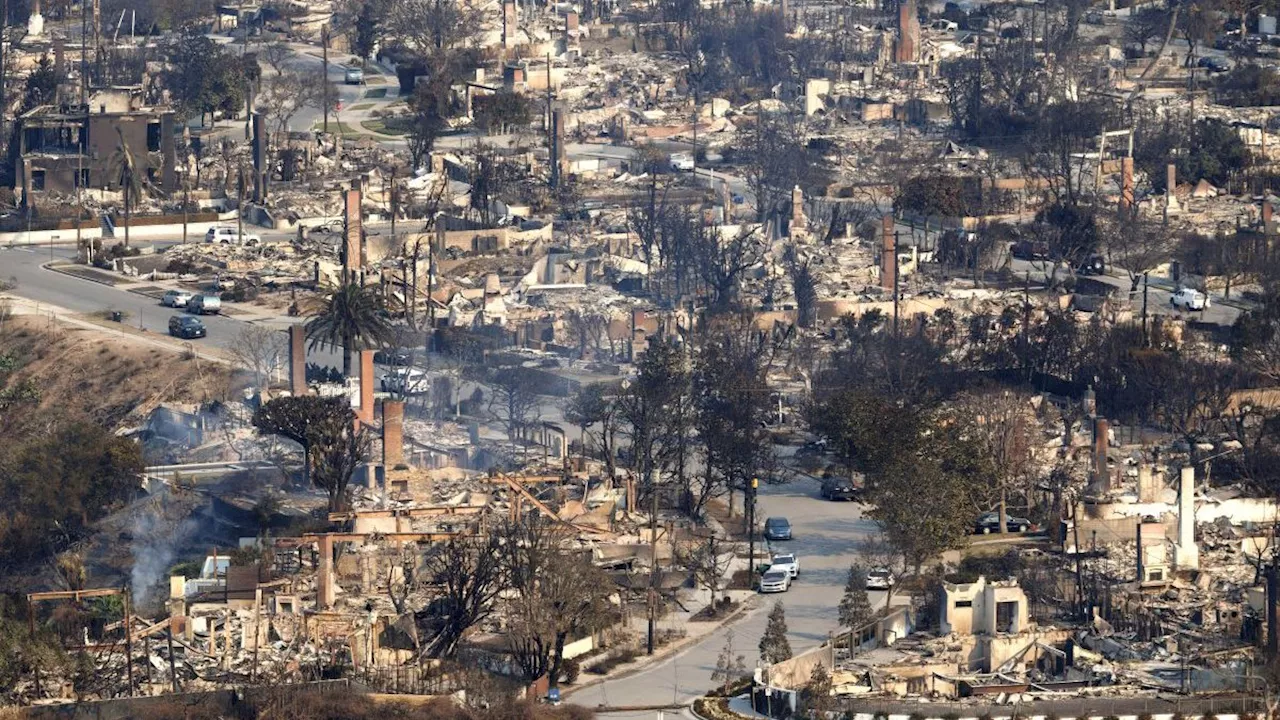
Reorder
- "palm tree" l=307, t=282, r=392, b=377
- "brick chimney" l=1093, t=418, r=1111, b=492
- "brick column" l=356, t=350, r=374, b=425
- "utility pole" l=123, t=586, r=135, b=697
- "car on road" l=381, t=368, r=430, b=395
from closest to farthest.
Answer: "utility pole" l=123, t=586, r=135, b=697
"brick chimney" l=1093, t=418, r=1111, b=492
"brick column" l=356, t=350, r=374, b=425
"car on road" l=381, t=368, r=430, b=395
"palm tree" l=307, t=282, r=392, b=377

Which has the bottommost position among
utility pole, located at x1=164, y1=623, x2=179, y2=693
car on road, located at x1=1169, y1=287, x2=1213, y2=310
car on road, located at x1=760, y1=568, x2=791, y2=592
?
car on road, located at x1=760, y1=568, x2=791, y2=592

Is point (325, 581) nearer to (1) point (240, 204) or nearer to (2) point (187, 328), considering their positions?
(2) point (187, 328)

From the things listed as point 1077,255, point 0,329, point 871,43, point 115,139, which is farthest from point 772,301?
point 871,43

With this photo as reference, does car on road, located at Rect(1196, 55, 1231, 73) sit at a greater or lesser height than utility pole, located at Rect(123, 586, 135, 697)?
greater

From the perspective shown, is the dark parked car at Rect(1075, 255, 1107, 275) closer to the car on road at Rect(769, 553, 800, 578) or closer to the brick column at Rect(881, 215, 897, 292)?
the brick column at Rect(881, 215, 897, 292)

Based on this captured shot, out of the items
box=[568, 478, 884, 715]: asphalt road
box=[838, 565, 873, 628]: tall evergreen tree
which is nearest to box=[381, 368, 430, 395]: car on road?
box=[568, 478, 884, 715]: asphalt road

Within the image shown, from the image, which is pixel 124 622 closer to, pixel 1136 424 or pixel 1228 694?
pixel 1228 694

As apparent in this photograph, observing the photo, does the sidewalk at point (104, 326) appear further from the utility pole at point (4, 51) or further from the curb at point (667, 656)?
the utility pole at point (4, 51)

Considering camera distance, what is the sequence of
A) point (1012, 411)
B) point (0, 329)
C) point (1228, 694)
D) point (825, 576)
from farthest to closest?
point (0, 329), point (1012, 411), point (825, 576), point (1228, 694)
